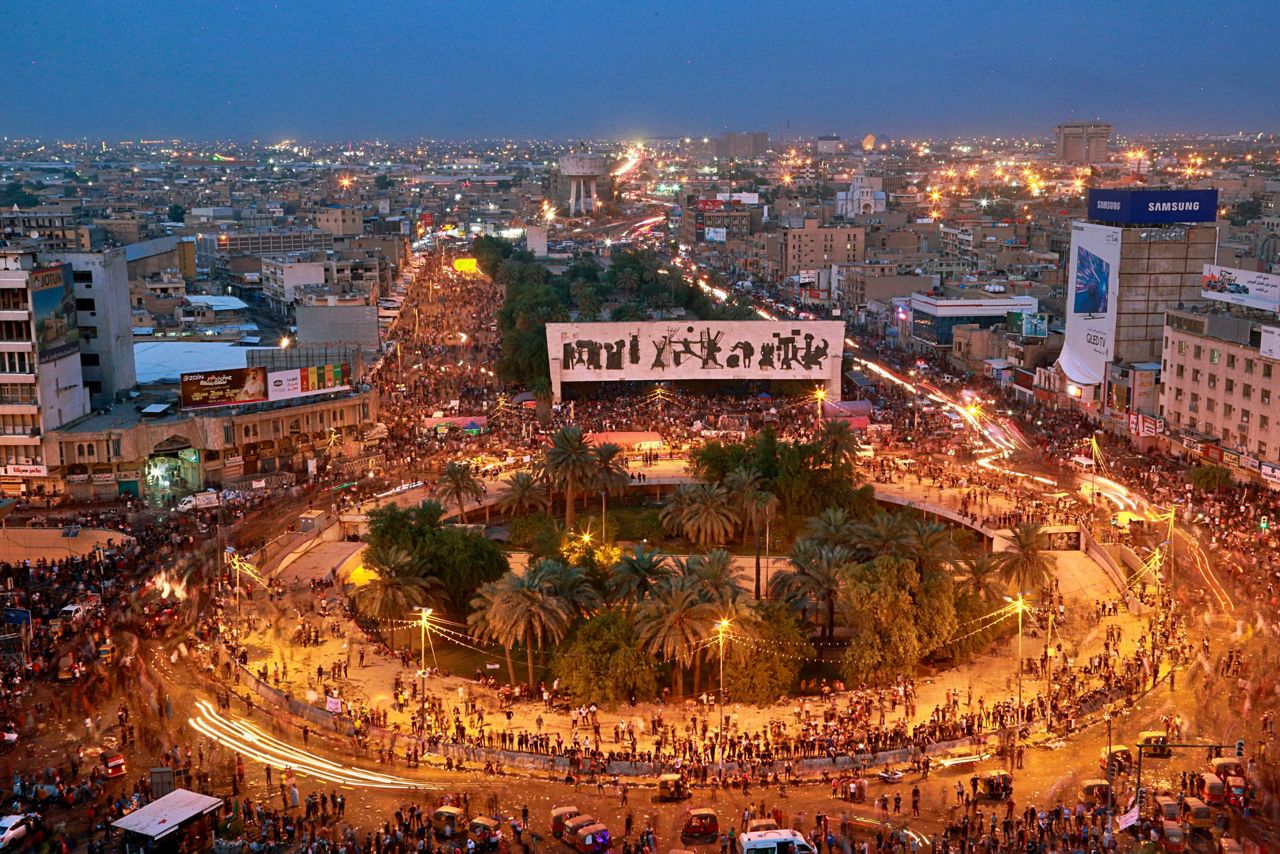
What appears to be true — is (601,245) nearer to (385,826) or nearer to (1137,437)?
(1137,437)

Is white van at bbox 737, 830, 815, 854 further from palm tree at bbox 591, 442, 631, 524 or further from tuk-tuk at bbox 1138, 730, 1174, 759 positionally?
palm tree at bbox 591, 442, 631, 524

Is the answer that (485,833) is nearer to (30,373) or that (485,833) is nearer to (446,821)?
(446,821)

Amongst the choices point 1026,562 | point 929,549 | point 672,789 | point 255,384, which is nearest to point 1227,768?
point 929,549

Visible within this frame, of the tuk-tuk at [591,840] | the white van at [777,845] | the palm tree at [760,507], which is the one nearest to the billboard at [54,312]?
the palm tree at [760,507]

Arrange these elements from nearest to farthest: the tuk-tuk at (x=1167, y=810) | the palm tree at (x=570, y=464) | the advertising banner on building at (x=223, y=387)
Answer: the tuk-tuk at (x=1167, y=810), the palm tree at (x=570, y=464), the advertising banner on building at (x=223, y=387)

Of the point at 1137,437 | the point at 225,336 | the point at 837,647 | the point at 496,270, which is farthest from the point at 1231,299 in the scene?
the point at 496,270

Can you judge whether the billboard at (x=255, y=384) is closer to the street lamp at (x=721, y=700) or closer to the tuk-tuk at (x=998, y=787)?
the street lamp at (x=721, y=700)
